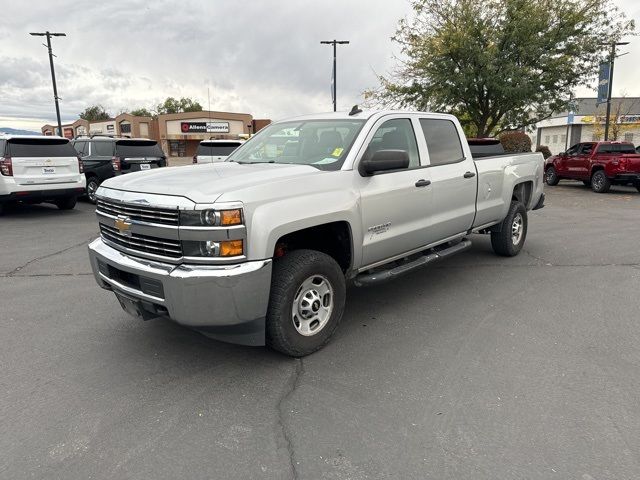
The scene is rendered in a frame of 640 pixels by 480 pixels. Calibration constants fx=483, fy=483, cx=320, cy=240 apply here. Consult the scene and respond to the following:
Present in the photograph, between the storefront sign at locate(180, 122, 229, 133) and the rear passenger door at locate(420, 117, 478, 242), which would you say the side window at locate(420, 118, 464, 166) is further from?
the storefront sign at locate(180, 122, 229, 133)

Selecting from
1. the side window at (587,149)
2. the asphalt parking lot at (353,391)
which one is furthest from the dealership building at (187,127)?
the asphalt parking lot at (353,391)

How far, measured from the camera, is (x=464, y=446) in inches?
105

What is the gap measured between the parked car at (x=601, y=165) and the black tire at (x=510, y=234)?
11331mm

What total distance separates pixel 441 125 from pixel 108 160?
10.1m

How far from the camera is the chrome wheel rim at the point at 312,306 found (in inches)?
144

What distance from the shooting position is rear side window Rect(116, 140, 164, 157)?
12789 mm

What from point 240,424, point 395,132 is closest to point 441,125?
point 395,132

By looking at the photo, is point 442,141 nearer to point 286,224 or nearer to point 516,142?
point 286,224

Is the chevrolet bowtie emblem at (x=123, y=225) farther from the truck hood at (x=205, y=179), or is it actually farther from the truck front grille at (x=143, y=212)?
the truck hood at (x=205, y=179)

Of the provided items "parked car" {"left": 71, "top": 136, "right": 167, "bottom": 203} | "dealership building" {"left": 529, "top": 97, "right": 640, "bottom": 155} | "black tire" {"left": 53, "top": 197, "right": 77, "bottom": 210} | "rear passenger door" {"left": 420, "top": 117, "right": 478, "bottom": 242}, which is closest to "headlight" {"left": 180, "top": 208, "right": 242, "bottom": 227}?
"rear passenger door" {"left": 420, "top": 117, "right": 478, "bottom": 242}

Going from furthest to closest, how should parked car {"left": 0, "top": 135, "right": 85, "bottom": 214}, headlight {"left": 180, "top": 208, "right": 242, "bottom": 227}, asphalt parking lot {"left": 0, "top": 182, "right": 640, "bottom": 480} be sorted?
parked car {"left": 0, "top": 135, "right": 85, "bottom": 214} → headlight {"left": 180, "top": 208, "right": 242, "bottom": 227} → asphalt parking lot {"left": 0, "top": 182, "right": 640, "bottom": 480}

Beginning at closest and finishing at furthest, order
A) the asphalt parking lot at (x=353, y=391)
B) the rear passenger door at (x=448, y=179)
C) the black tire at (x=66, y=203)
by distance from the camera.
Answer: the asphalt parking lot at (x=353, y=391) < the rear passenger door at (x=448, y=179) < the black tire at (x=66, y=203)

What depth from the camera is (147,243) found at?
3.40 m

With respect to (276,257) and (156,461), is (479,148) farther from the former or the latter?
(156,461)
